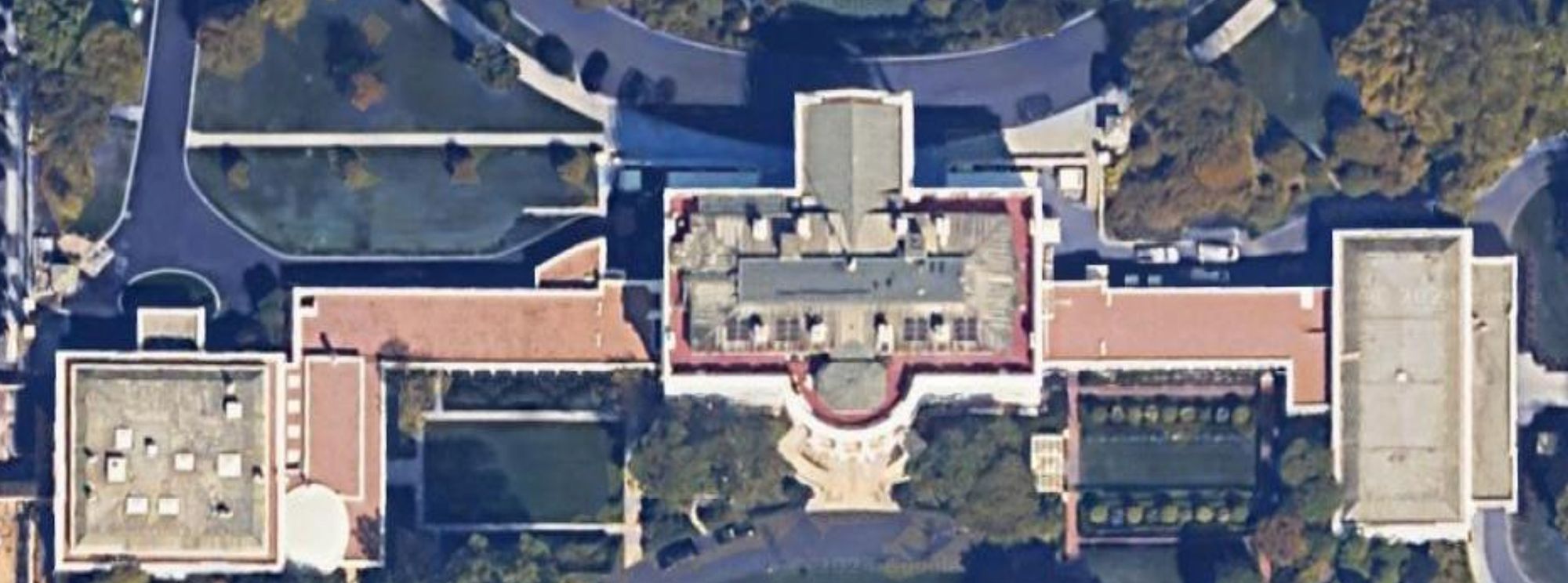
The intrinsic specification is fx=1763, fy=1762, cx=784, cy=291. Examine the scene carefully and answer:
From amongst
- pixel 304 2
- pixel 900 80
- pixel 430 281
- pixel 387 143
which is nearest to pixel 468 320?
pixel 430 281

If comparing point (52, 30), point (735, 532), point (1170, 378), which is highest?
point (52, 30)

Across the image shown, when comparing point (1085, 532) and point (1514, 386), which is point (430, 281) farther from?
point (1514, 386)

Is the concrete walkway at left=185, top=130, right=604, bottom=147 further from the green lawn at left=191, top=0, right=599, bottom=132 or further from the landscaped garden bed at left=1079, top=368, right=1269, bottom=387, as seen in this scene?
the landscaped garden bed at left=1079, top=368, right=1269, bottom=387

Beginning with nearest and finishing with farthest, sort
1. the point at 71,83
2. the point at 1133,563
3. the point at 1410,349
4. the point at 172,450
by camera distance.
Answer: the point at 172,450, the point at 1410,349, the point at 71,83, the point at 1133,563

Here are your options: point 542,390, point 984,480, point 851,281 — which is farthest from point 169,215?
point 984,480

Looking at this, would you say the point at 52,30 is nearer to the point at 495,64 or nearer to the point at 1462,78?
the point at 495,64

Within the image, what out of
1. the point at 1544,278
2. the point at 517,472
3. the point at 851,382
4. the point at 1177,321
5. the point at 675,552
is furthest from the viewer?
the point at 1544,278

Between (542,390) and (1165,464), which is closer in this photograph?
(542,390)
